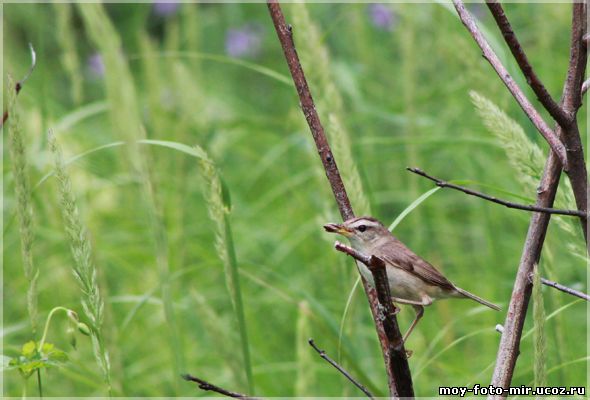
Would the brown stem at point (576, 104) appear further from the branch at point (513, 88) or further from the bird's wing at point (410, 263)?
the bird's wing at point (410, 263)

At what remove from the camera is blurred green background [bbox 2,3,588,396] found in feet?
8.33

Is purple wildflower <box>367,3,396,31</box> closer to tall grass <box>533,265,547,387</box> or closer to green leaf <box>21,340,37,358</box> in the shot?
green leaf <box>21,340,37,358</box>

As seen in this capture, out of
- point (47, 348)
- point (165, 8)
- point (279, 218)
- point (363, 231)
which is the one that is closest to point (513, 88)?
point (363, 231)

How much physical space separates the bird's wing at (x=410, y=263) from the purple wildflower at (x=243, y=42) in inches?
164

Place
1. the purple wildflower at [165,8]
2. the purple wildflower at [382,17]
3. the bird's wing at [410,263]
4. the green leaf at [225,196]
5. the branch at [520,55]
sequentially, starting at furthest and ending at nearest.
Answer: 1. the purple wildflower at [165,8]
2. the purple wildflower at [382,17]
3. the bird's wing at [410,263]
4. the green leaf at [225,196]
5. the branch at [520,55]

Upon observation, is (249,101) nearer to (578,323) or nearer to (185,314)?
(185,314)

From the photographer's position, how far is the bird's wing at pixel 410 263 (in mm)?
2324

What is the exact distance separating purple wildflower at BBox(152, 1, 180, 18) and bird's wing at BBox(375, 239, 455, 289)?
406 cm

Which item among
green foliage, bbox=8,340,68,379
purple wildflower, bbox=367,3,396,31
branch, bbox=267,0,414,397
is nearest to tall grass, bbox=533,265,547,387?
branch, bbox=267,0,414,397

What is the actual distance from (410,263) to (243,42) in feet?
14.4

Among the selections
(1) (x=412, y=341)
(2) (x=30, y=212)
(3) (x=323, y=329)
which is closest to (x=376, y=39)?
(1) (x=412, y=341)

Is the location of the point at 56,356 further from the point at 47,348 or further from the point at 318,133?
the point at 318,133

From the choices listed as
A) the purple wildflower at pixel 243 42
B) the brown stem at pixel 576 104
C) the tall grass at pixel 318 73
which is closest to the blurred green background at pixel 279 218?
the tall grass at pixel 318 73

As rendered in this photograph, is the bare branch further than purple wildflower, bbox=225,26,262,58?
No
